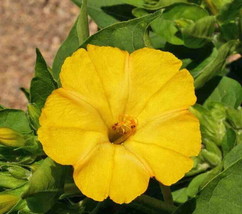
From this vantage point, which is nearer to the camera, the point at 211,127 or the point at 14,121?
the point at 14,121

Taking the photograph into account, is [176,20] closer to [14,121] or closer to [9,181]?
[14,121]

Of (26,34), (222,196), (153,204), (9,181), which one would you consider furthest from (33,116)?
(26,34)

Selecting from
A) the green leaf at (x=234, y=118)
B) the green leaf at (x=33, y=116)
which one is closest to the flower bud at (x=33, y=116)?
the green leaf at (x=33, y=116)

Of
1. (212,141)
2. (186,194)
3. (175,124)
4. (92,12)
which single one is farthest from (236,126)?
(92,12)

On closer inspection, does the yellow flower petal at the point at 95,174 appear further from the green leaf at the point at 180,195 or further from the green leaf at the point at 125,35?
the green leaf at the point at 180,195

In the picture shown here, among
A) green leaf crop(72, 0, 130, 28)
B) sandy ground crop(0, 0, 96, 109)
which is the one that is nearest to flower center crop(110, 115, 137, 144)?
green leaf crop(72, 0, 130, 28)
